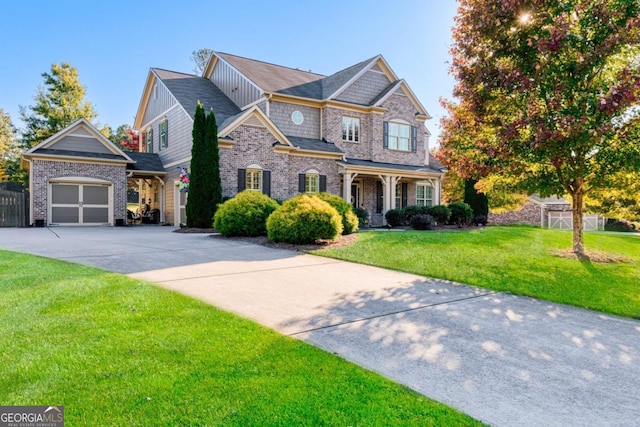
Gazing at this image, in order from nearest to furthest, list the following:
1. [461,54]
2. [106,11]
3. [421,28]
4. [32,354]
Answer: [32,354] → [461,54] → [421,28] → [106,11]

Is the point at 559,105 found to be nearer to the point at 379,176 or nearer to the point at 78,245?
the point at 78,245

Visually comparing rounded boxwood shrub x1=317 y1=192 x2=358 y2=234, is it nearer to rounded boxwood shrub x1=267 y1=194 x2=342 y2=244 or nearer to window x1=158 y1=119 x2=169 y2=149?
rounded boxwood shrub x1=267 y1=194 x2=342 y2=244

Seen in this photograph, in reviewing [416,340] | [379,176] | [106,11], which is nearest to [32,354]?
[416,340]

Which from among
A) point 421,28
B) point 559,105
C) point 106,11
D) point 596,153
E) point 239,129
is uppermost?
point 106,11

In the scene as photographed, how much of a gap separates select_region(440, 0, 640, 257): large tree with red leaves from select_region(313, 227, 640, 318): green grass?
163 cm

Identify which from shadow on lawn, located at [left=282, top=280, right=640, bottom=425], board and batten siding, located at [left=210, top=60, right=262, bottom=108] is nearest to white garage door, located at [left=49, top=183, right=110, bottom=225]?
board and batten siding, located at [left=210, top=60, right=262, bottom=108]

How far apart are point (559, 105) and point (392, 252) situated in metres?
4.76

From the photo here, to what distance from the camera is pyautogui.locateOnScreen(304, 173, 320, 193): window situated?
20047 mm

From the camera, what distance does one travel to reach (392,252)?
970 centimetres

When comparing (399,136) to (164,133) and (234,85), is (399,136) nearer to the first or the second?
(234,85)

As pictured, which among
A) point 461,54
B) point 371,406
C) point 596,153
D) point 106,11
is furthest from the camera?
point 106,11

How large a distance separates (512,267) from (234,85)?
1841 cm

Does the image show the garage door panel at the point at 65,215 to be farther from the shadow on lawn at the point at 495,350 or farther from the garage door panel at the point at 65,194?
the shadow on lawn at the point at 495,350

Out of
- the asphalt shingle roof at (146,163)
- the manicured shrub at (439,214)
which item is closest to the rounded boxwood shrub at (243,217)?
the asphalt shingle roof at (146,163)
